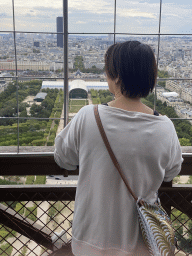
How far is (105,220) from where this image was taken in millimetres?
705

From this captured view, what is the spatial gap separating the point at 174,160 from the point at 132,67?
0.27 m

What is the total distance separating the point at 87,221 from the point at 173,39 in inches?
153

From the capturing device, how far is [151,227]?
68 centimetres

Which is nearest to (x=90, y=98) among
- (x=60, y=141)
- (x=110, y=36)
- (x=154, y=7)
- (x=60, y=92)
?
(x=60, y=92)

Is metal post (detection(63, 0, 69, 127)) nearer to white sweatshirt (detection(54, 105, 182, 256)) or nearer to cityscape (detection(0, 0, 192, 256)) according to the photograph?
cityscape (detection(0, 0, 192, 256))

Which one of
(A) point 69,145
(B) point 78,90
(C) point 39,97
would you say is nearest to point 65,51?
(B) point 78,90

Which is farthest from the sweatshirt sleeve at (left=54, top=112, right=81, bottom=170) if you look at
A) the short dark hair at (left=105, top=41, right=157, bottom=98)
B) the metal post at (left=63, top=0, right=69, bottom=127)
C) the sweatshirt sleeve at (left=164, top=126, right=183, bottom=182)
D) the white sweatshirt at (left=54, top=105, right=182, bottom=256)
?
the metal post at (left=63, top=0, right=69, bottom=127)

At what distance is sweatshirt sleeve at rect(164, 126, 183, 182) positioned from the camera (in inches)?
28.4

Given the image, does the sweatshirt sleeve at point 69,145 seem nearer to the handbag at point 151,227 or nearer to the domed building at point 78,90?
the handbag at point 151,227

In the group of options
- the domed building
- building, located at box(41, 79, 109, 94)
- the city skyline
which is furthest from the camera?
the city skyline

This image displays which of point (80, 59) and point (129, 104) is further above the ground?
point (80, 59)

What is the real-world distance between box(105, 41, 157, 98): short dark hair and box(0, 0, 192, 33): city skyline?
3962 mm

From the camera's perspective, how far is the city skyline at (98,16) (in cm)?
463

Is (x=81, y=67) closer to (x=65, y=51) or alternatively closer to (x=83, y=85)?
(x=83, y=85)
